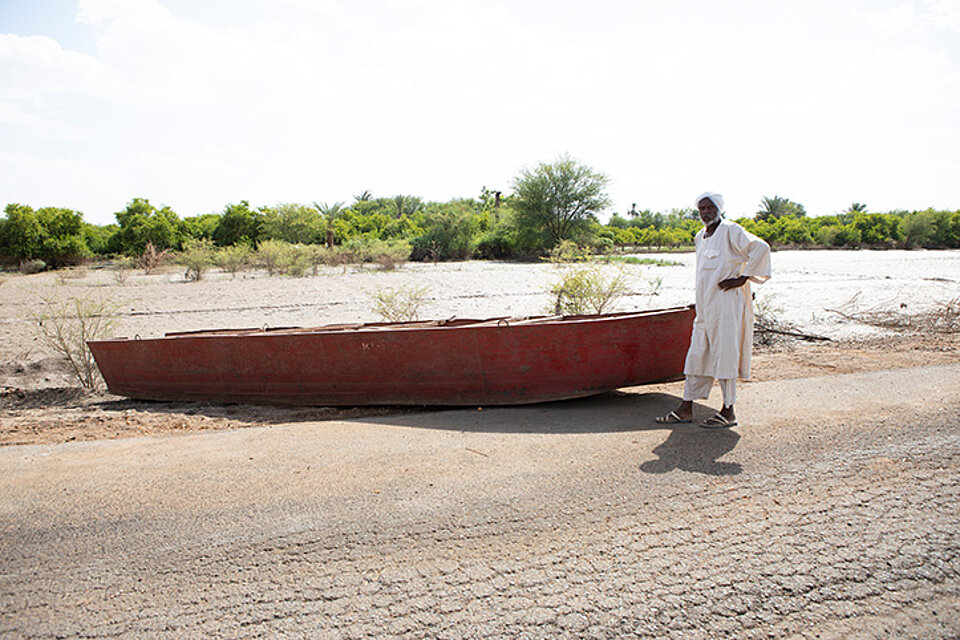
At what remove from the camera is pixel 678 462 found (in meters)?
3.65

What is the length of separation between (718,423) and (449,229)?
3870 centimetres

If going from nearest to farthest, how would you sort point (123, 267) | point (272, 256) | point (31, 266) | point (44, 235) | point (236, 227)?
point (272, 256) → point (123, 267) → point (31, 266) → point (44, 235) → point (236, 227)

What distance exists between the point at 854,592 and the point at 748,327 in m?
2.37

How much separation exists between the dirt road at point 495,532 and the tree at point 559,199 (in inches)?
1673

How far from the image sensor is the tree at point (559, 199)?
46125mm

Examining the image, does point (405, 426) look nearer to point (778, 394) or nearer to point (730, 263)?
point (730, 263)

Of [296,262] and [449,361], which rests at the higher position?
[296,262]

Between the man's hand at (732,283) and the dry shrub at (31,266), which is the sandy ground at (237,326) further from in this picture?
the dry shrub at (31,266)

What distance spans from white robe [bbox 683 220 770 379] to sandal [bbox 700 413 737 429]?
0.33 metres

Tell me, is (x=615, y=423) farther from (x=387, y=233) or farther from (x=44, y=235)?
(x=387, y=233)

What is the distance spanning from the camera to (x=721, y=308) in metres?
4.28

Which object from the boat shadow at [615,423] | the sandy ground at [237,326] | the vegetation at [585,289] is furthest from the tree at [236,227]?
the boat shadow at [615,423]

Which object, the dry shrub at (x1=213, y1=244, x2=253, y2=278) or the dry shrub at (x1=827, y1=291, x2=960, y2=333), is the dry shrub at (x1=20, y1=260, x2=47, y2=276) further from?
the dry shrub at (x1=827, y1=291, x2=960, y2=333)

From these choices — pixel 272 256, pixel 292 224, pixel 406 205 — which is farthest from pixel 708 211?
pixel 406 205
